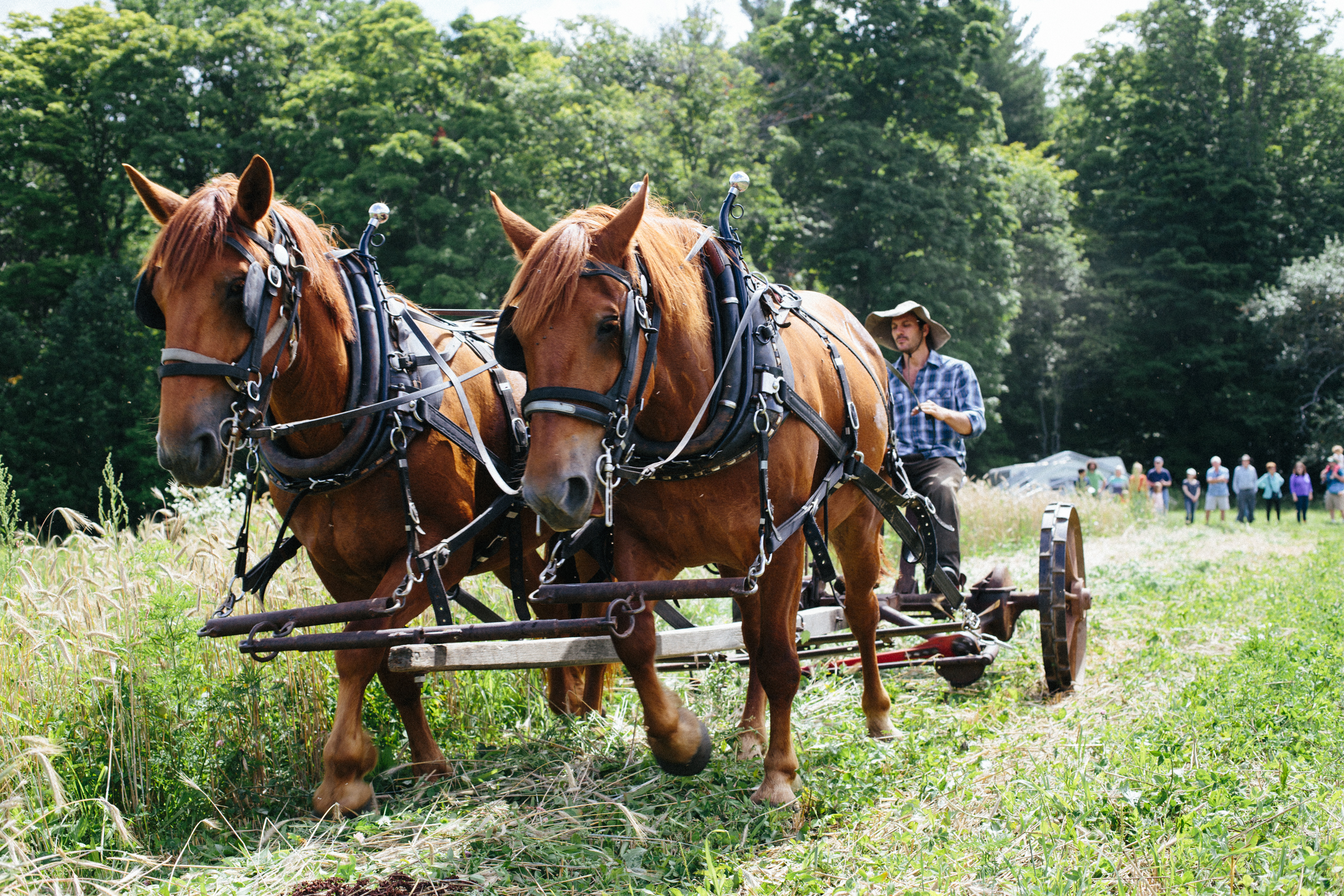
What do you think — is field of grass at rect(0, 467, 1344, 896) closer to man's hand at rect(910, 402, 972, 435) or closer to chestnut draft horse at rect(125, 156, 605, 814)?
chestnut draft horse at rect(125, 156, 605, 814)

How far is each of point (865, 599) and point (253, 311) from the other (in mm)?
3142

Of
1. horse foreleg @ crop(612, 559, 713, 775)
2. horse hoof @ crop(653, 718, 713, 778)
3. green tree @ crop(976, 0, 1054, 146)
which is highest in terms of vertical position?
green tree @ crop(976, 0, 1054, 146)

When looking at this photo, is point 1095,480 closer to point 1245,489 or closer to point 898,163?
point 1245,489

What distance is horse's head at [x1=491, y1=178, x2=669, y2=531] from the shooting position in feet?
9.23

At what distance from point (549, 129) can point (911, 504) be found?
22344mm

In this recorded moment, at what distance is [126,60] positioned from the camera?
2434cm

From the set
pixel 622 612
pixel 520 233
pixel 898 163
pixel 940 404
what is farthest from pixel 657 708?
pixel 898 163

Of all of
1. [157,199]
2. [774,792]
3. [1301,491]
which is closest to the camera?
[157,199]

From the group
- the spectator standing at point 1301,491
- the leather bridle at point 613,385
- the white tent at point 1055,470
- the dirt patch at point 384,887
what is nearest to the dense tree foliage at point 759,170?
the white tent at point 1055,470

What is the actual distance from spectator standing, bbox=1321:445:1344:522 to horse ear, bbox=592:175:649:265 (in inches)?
913

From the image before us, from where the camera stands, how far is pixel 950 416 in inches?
220

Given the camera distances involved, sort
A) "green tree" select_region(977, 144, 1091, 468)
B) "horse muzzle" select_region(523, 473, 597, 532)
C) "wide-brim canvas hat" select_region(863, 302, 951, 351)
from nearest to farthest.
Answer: "horse muzzle" select_region(523, 473, 597, 532)
"wide-brim canvas hat" select_region(863, 302, 951, 351)
"green tree" select_region(977, 144, 1091, 468)

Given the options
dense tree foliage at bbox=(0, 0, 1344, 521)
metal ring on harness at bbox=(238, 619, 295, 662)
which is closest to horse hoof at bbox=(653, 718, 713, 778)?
metal ring on harness at bbox=(238, 619, 295, 662)

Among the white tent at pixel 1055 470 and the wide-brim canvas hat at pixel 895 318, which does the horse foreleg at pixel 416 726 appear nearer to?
the wide-brim canvas hat at pixel 895 318
